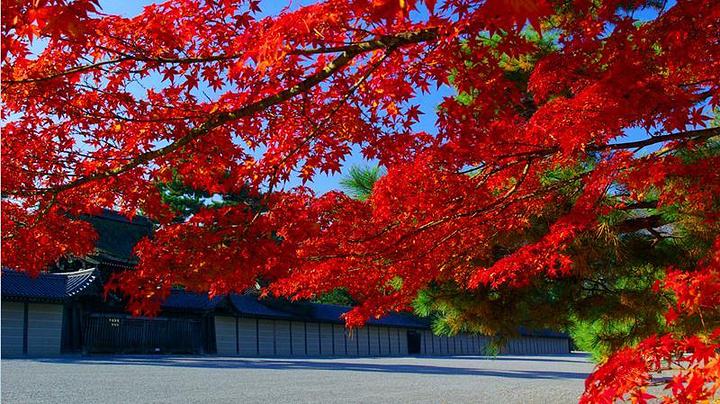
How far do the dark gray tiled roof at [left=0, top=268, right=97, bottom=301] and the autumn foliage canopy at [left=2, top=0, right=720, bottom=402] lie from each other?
50.3 feet

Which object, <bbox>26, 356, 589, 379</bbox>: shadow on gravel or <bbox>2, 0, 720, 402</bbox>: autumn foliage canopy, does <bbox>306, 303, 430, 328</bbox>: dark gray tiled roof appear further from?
<bbox>2, 0, 720, 402</bbox>: autumn foliage canopy

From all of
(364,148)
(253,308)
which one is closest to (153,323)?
(253,308)

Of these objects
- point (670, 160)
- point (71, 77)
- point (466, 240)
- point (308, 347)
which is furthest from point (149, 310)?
point (308, 347)

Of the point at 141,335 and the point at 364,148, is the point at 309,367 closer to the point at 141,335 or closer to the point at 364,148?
the point at 141,335

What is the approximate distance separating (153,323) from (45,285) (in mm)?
4016

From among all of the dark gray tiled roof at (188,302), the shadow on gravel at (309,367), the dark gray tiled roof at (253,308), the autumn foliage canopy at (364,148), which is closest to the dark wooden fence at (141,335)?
the dark gray tiled roof at (188,302)

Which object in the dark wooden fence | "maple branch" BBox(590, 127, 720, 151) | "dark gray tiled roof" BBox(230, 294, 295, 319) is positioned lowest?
the dark wooden fence

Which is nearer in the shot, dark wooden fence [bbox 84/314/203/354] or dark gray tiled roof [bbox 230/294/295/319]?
dark wooden fence [bbox 84/314/203/354]

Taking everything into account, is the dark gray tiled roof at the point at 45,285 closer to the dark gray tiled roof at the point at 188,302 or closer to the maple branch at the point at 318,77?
the dark gray tiled roof at the point at 188,302

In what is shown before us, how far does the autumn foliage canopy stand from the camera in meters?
3.24

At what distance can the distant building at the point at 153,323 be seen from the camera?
18.8 metres

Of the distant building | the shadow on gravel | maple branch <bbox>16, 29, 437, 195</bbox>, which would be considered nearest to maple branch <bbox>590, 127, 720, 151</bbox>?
maple branch <bbox>16, 29, 437, 195</bbox>

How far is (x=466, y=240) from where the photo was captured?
227 inches

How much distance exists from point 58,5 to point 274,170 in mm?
2198
